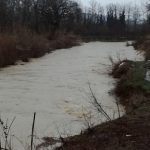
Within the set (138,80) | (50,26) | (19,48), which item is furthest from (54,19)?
(138,80)

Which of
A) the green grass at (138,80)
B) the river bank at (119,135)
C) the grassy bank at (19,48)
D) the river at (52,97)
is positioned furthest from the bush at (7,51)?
the river bank at (119,135)

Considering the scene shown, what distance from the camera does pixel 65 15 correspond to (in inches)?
1900

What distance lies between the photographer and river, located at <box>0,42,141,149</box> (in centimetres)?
791

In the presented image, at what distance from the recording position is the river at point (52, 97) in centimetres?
791

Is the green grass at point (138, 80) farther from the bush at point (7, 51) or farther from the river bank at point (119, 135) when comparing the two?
the bush at point (7, 51)

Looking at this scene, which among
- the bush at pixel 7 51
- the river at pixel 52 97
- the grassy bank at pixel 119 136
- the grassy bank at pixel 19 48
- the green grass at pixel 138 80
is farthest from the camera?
the grassy bank at pixel 19 48

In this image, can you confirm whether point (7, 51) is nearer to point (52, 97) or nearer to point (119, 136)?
point (52, 97)

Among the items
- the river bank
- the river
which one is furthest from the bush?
the river bank

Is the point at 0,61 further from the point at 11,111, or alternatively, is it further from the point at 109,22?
the point at 109,22

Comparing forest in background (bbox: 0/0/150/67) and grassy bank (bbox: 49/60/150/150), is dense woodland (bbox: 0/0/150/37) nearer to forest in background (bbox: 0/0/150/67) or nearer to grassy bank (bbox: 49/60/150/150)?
forest in background (bbox: 0/0/150/67)

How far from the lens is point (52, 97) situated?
10.8 m

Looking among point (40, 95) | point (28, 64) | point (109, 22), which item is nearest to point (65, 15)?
point (109, 22)

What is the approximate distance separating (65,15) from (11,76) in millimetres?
34530

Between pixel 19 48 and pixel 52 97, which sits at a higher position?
pixel 19 48
